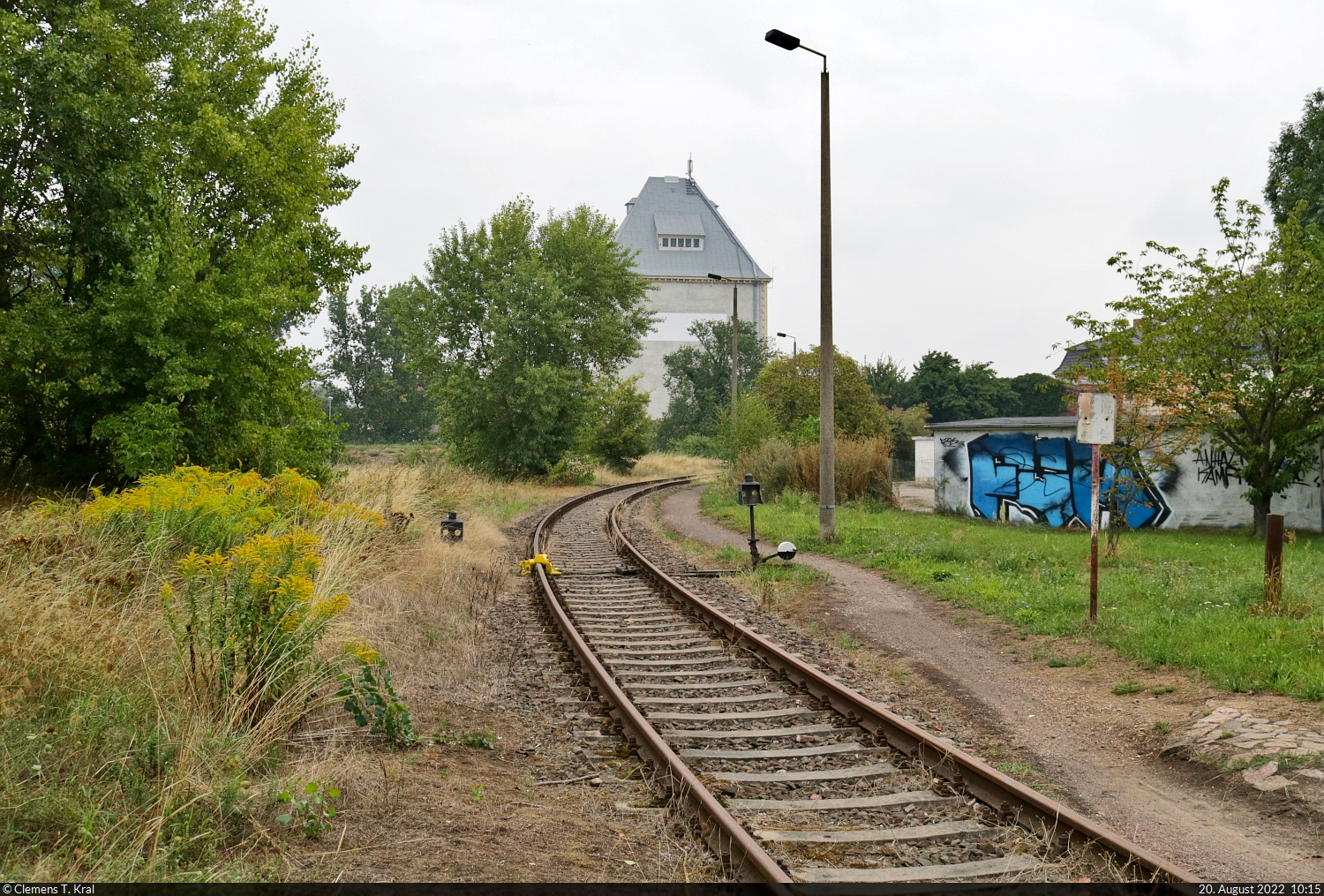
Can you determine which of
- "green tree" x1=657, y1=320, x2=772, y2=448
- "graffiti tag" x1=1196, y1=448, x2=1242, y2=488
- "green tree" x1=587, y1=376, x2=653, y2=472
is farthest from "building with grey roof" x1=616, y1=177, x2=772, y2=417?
"graffiti tag" x1=1196, y1=448, x2=1242, y2=488

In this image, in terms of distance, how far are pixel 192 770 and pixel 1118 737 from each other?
6214 millimetres

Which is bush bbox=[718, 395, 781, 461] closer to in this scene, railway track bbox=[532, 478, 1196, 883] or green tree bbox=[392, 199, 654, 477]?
green tree bbox=[392, 199, 654, 477]

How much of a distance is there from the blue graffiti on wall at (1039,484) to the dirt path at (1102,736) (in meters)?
12.1

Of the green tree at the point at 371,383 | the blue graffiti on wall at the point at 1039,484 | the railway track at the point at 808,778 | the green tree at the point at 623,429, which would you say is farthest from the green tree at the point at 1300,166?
the green tree at the point at 371,383

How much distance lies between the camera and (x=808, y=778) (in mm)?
6109

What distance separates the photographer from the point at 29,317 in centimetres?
1384

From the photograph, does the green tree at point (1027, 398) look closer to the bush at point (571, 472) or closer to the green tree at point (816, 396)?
the green tree at point (816, 396)

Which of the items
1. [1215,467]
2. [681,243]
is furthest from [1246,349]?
[681,243]

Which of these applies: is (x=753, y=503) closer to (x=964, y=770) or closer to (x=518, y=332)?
(x=964, y=770)

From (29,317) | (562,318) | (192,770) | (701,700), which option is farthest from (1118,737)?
(562,318)

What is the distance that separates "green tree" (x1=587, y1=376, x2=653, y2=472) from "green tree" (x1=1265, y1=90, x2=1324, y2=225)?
26.0 metres

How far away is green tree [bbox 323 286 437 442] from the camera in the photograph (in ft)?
258

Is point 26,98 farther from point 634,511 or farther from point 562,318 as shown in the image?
point 562,318

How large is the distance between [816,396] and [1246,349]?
1829 centimetres
